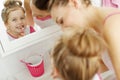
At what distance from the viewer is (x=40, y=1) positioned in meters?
1.02

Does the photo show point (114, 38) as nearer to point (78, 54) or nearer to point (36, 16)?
point (78, 54)

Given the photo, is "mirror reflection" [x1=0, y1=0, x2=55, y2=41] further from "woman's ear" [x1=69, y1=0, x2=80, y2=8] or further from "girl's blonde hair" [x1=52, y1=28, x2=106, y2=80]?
"girl's blonde hair" [x1=52, y1=28, x2=106, y2=80]

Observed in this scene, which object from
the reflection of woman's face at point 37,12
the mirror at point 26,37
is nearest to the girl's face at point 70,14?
the reflection of woman's face at point 37,12

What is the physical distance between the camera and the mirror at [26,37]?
119cm

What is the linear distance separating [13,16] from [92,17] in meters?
0.39

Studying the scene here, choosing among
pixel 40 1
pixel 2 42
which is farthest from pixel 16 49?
pixel 40 1

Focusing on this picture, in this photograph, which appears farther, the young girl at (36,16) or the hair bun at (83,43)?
the young girl at (36,16)

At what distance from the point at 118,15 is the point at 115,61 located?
0.67 ft

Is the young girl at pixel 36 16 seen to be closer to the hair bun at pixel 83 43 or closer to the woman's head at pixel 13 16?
the woman's head at pixel 13 16

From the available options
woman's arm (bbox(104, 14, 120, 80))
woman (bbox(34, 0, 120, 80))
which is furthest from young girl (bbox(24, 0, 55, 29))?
woman's arm (bbox(104, 14, 120, 80))

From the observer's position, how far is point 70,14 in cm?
104

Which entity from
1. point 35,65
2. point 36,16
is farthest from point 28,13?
point 35,65

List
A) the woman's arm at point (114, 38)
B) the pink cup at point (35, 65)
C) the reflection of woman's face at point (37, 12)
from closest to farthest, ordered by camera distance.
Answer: the woman's arm at point (114, 38), the reflection of woman's face at point (37, 12), the pink cup at point (35, 65)

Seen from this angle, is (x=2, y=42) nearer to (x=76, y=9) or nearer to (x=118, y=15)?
(x=76, y=9)
